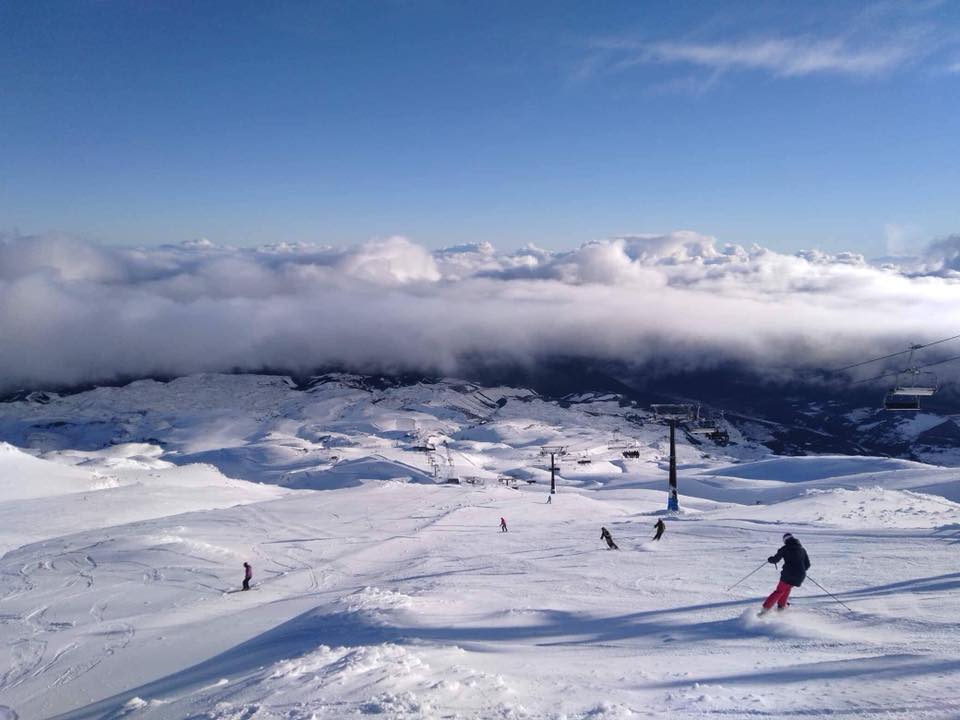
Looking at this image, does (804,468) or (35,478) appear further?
(804,468)

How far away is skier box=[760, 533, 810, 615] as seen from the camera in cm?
1115

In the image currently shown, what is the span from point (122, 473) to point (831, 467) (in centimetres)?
8940

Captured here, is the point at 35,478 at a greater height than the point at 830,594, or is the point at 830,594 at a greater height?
the point at 830,594

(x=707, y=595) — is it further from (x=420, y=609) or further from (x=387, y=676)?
(x=387, y=676)

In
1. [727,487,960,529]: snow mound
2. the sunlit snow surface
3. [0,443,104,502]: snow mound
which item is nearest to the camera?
the sunlit snow surface

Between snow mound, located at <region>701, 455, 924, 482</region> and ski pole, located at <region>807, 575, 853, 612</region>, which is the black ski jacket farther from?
snow mound, located at <region>701, 455, 924, 482</region>

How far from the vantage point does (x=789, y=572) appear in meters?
11.2

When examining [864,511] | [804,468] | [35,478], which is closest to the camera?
[864,511]

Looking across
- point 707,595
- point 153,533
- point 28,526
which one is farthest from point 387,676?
point 28,526

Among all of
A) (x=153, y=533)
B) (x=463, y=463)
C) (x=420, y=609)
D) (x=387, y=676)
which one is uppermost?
(x=387, y=676)

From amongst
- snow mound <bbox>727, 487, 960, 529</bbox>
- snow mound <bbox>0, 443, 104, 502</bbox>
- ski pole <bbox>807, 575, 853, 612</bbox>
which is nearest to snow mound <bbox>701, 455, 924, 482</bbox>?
snow mound <bbox>727, 487, 960, 529</bbox>

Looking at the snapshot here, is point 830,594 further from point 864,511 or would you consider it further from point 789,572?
point 864,511

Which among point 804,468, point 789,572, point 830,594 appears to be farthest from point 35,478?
point 804,468

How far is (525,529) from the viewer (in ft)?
101
